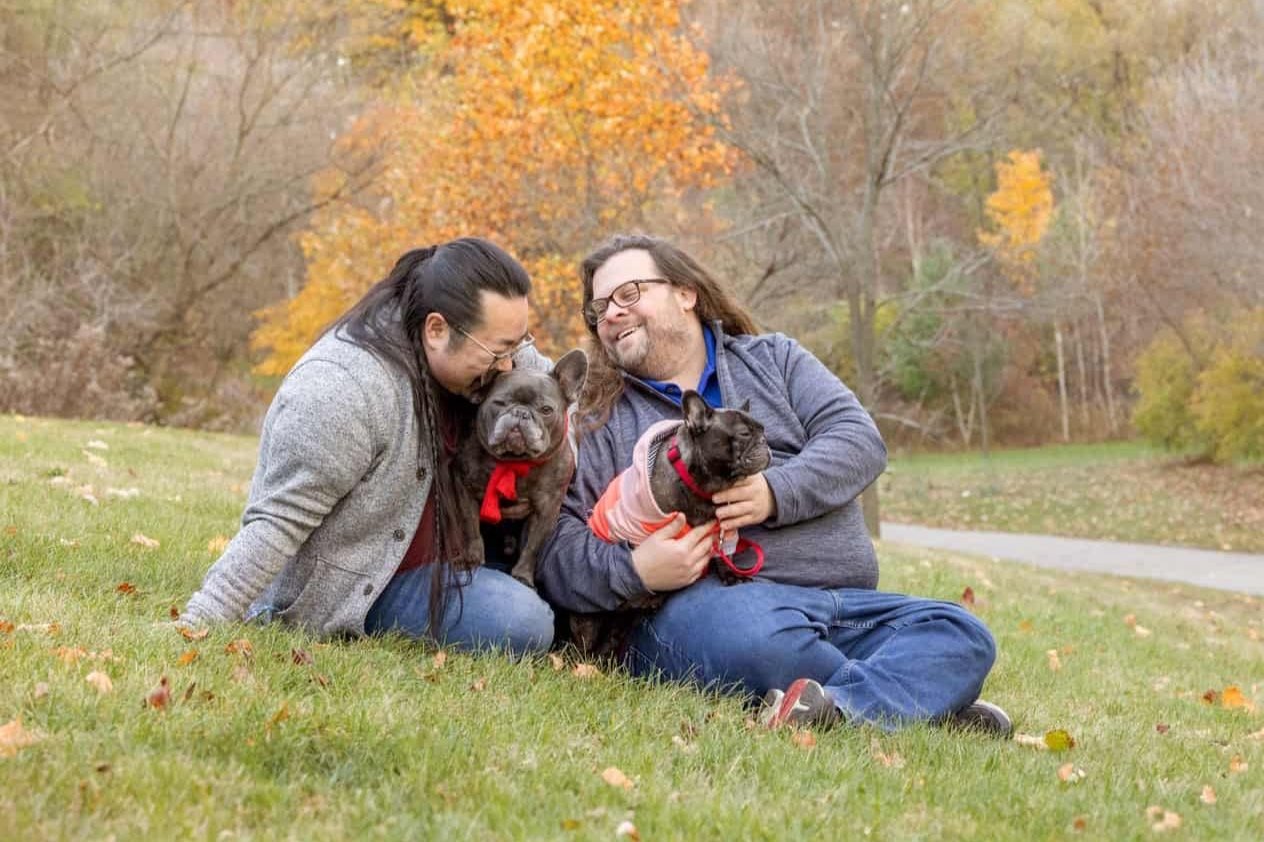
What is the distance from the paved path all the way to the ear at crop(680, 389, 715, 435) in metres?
12.2

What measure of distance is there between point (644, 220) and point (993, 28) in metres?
4.83

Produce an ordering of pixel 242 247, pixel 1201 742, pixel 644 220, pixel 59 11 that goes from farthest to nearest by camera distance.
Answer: pixel 242 247
pixel 59 11
pixel 644 220
pixel 1201 742

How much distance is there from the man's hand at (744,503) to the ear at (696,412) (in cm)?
24

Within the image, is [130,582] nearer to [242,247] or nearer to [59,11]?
[59,11]

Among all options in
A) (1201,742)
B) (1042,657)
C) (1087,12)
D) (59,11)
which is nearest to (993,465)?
(1087,12)

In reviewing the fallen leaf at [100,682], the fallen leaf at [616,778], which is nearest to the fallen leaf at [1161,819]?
the fallen leaf at [616,778]

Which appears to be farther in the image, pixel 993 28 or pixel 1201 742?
pixel 993 28

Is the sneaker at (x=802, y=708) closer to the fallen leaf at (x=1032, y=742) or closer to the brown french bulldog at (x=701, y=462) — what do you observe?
the brown french bulldog at (x=701, y=462)

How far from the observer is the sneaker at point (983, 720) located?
4397 millimetres

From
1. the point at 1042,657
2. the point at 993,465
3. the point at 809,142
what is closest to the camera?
the point at 1042,657

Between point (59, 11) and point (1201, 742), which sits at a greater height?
point (59, 11)

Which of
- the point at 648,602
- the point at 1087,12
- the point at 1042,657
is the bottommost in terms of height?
the point at 1042,657

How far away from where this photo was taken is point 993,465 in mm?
32688

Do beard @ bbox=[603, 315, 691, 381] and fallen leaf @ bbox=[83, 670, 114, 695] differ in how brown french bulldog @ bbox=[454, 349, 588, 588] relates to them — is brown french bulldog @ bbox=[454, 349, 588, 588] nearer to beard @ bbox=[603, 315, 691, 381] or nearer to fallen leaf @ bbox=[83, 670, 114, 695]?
beard @ bbox=[603, 315, 691, 381]
